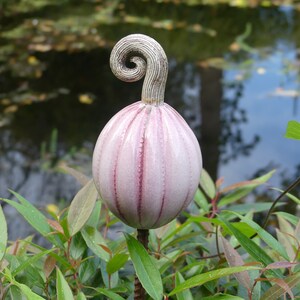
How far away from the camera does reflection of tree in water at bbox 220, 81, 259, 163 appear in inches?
130

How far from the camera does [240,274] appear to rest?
924mm

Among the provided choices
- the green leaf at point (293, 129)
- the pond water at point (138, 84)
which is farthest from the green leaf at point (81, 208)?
the pond water at point (138, 84)

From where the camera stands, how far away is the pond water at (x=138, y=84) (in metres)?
3.14

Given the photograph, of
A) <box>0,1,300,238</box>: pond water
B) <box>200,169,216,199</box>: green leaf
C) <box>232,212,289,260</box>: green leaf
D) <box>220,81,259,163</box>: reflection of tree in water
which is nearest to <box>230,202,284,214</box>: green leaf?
<box>200,169,216,199</box>: green leaf

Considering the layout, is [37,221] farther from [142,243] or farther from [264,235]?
[264,235]

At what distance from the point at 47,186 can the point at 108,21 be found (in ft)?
7.40

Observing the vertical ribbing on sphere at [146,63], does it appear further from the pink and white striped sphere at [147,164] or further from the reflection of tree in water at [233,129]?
the reflection of tree in water at [233,129]

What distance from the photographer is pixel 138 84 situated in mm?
3855

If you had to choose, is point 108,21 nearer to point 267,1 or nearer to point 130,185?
point 267,1

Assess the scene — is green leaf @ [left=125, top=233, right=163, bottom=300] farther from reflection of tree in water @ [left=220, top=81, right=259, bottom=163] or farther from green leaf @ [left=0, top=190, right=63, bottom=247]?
reflection of tree in water @ [left=220, top=81, right=259, bottom=163]

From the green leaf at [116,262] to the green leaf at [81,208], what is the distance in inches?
3.2

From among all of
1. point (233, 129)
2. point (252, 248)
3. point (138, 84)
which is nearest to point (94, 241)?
point (252, 248)

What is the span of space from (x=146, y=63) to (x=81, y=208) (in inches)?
11.7

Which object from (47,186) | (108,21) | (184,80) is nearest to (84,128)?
(47,186)
